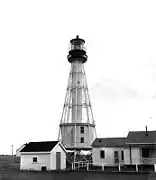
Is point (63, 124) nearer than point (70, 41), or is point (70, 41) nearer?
point (63, 124)

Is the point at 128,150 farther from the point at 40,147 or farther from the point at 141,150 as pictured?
the point at 40,147

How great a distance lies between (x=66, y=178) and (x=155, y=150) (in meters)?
13.3

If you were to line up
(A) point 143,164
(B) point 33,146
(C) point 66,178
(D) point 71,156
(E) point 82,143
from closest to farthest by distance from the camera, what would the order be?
(C) point 66,178
(A) point 143,164
(B) point 33,146
(D) point 71,156
(E) point 82,143

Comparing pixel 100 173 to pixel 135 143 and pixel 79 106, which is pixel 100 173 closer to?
pixel 135 143

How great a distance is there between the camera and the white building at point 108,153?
3090cm

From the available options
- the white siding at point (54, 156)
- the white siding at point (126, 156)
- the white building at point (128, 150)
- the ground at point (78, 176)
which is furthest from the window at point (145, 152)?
the white siding at point (54, 156)

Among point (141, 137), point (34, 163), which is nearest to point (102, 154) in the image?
point (141, 137)

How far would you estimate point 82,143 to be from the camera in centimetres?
4153

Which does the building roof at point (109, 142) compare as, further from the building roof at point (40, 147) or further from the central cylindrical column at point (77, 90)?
the central cylindrical column at point (77, 90)

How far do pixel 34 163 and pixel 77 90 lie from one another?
19.0m

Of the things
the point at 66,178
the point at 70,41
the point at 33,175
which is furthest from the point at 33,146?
the point at 70,41

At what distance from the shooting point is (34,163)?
27250mm

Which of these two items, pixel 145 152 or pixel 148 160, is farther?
pixel 145 152

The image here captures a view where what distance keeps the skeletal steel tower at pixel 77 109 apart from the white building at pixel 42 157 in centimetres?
1257
